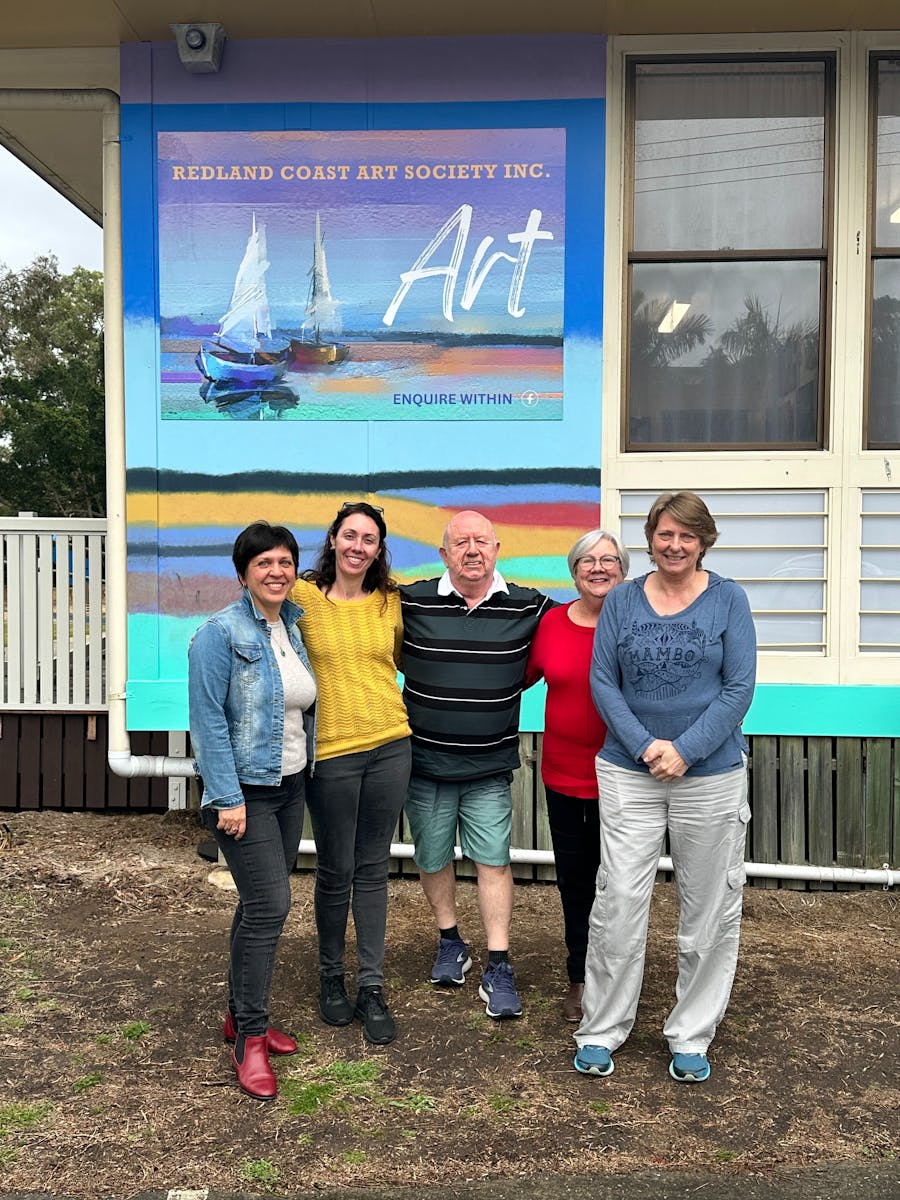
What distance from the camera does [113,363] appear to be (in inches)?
209

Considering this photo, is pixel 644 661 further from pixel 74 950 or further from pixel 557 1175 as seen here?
pixel 74 950

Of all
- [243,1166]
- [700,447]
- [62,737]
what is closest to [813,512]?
[700,447]

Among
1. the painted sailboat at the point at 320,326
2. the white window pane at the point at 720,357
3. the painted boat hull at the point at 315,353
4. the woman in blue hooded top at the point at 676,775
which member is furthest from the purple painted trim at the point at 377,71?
the woman in blue hooded top at the point at 676,775

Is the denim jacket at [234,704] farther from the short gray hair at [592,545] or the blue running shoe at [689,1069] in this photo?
the blue running shoe at [689,1069]

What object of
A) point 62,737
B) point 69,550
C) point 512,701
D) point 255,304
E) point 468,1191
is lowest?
point 468,1191

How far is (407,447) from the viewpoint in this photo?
524 centimetres

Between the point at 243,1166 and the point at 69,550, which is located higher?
the point at 69,550

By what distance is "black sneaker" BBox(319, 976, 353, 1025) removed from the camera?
3.78 m

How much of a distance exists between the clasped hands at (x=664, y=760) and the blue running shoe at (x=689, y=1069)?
939 mm

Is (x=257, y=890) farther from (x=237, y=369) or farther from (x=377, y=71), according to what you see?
(x=377, y=71)

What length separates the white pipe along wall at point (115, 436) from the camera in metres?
5.28

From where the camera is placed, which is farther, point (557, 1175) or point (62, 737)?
point (62, 737)

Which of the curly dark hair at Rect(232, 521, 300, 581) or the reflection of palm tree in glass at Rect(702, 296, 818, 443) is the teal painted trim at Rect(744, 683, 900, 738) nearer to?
the reflection of palm tree in glass at Rect(702, 296, 818, 443)

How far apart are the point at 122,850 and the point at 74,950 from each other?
4.33 ft
